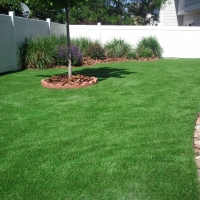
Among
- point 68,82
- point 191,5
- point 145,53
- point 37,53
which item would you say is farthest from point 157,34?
point 68,82

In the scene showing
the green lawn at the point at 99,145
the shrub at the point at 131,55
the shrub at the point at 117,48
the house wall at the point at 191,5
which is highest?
the house wall at the point at 191,5

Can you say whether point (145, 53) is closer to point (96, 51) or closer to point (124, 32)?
point (124, 32)

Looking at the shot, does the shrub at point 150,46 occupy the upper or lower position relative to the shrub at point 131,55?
upper

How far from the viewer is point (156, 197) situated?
2619 mm

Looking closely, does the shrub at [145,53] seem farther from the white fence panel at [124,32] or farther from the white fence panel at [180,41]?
the white fence panel at [180,41]

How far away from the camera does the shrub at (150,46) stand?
15328 mm

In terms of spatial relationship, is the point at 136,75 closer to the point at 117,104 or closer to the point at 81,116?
the point at 117,104

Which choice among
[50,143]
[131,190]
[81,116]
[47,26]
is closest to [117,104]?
[81,116]

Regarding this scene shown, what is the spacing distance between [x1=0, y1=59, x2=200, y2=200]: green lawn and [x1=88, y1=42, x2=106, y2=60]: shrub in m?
7.81

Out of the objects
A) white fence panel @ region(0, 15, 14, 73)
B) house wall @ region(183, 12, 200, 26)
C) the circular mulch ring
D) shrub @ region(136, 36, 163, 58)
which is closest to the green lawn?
the circular mulch ring

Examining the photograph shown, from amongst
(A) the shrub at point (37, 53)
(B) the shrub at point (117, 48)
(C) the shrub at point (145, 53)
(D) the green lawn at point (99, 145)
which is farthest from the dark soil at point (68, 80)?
(C) the shrub at point (145, 53)

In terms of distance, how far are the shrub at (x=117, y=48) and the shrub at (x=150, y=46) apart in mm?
632

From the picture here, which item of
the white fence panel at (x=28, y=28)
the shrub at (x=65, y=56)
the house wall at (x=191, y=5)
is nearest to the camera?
the white fence panel at (x=28, y=28)

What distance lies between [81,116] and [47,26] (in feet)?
31.5
